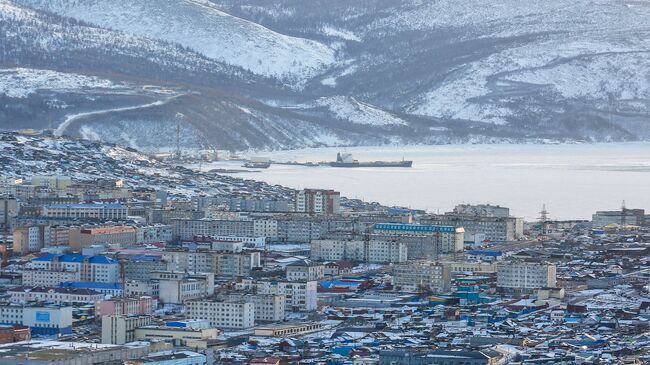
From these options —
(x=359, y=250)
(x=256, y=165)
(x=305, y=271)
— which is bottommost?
(x=305, y=271)

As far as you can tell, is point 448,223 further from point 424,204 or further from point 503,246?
point 424,204

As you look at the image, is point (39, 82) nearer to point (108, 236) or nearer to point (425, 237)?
point (108, 236)

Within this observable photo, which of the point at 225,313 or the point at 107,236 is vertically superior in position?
the point at 107,236

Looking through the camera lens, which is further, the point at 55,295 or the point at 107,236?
the point at 107,236

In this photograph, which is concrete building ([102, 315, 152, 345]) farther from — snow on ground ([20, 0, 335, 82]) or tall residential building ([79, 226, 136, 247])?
snow on ground ([20, 0, 335, 82])

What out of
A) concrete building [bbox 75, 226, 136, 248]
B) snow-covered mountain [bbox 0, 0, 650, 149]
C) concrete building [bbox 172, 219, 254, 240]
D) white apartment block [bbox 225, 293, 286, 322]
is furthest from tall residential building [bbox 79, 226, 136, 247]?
snow-covered mountain [bbox 0, 0, 650, 149]

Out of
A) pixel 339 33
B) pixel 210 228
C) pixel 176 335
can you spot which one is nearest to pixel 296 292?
pixel 176 335

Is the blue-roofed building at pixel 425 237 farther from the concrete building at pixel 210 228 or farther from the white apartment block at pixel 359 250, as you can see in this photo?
the concrete building at pixel 210 228

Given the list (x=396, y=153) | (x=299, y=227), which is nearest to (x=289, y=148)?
(x=396, y=153)
